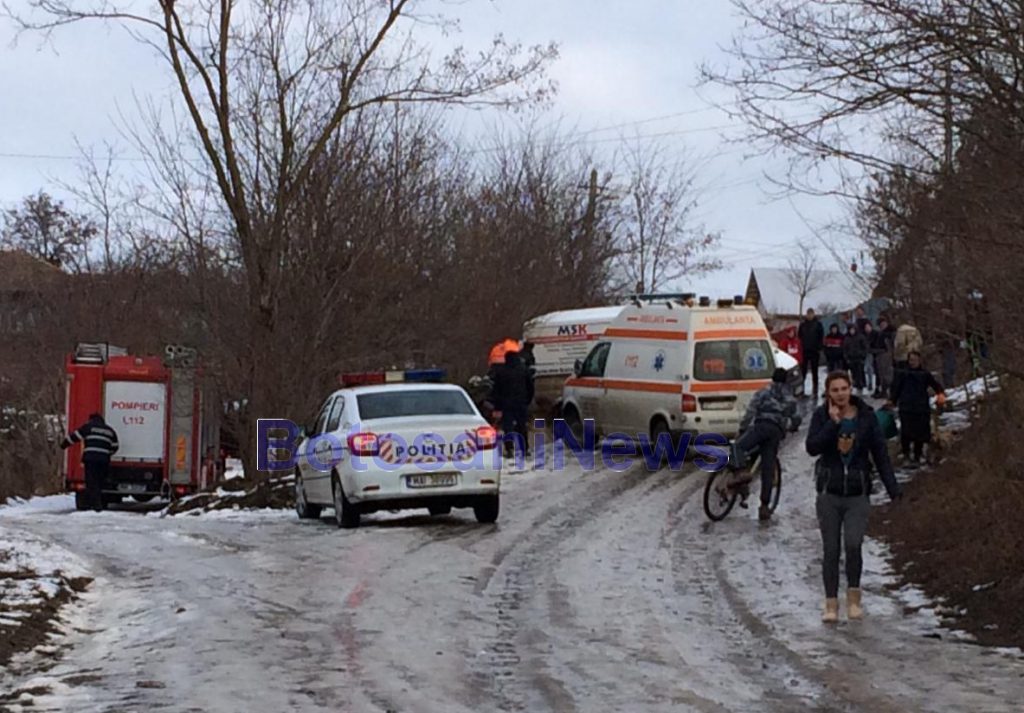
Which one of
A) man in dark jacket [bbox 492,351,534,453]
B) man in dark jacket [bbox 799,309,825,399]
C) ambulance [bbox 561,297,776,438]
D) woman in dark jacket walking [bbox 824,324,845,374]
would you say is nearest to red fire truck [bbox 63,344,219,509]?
man in dark jacket [bbox 492,351,534,453]

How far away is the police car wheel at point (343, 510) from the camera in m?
17.9

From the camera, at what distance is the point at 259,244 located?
25.7 metres

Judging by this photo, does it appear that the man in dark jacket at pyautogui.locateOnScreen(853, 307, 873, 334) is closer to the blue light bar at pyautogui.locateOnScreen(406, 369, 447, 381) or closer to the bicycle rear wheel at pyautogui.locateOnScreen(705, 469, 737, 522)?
the blue light bar at pyautogui.locateOnScreen(406, 369, 447, 381)

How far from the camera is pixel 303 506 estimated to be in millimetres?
20031

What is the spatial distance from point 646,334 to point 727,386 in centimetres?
176

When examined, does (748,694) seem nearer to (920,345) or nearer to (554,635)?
(554,635)

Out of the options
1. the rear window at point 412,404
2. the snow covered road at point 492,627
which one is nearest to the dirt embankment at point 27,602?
the snow covered road at point 492,627

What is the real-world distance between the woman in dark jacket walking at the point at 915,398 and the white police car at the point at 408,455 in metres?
5.80

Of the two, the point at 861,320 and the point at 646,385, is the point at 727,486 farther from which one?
the point at 861,320

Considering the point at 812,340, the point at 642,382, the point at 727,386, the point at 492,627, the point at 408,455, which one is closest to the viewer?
the point at 492,627

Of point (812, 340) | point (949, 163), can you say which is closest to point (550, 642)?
point (949, 163)

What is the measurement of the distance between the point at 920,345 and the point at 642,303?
6036 millimetres

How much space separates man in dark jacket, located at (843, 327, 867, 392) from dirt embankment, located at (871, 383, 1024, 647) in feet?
36.9

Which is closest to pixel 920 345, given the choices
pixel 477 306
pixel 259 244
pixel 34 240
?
pixel 259 244
